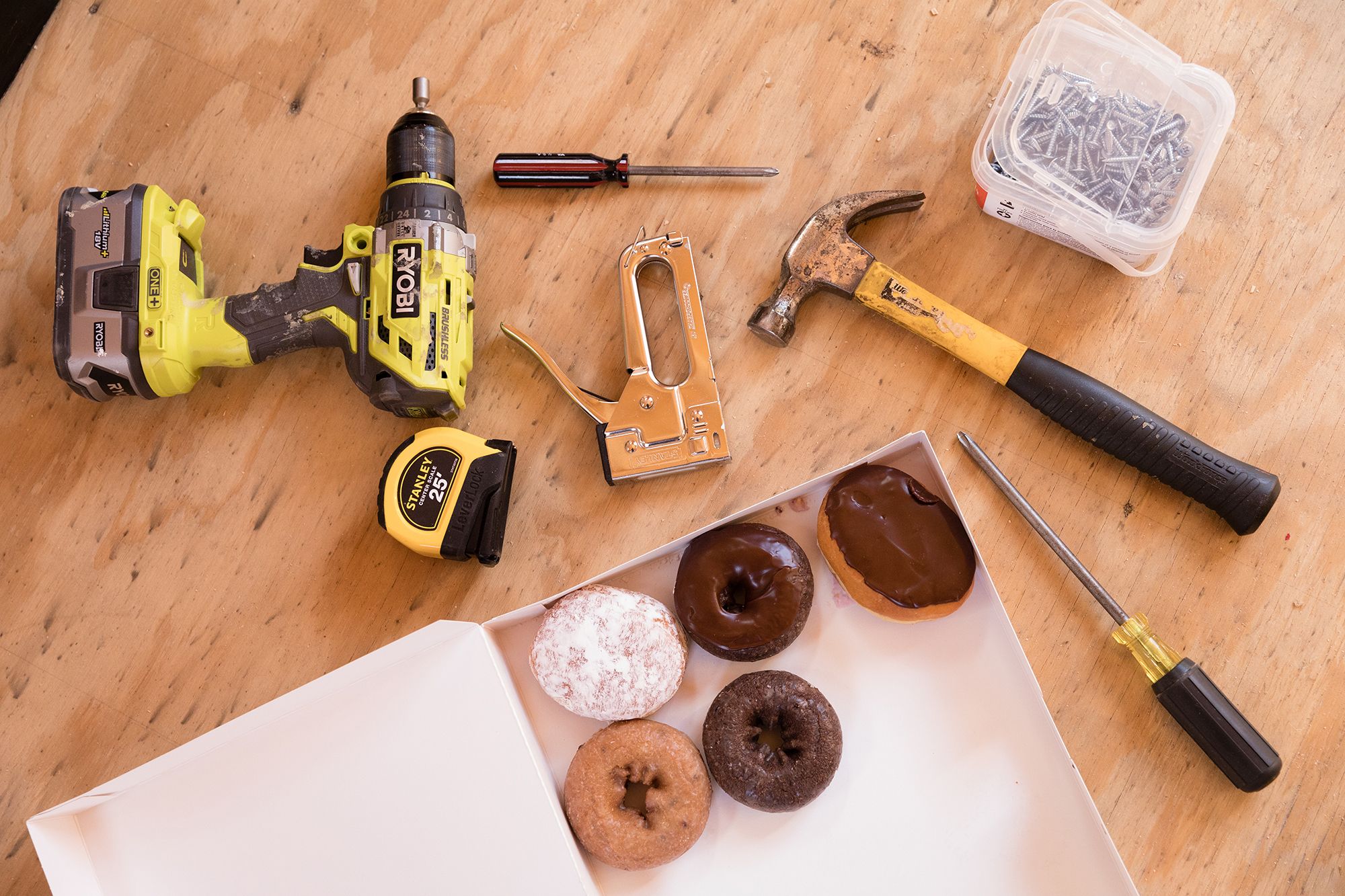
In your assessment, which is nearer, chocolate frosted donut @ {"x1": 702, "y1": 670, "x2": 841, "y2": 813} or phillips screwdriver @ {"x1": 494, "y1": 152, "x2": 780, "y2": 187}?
chocolate frosted donut @ {"x1": 702, "y1": 670, "x2": 841, "y2": 813}

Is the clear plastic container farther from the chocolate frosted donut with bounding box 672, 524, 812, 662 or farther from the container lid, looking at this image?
the chocolate frosted donut with bounding box 672, 524, 812, 662

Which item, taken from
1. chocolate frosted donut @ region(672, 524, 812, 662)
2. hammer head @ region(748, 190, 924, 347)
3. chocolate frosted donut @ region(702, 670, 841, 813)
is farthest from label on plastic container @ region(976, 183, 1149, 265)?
chocolate frosted donut @ region(702, 670, 841, 813)

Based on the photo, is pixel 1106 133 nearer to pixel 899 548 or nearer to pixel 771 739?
pixel 899 548

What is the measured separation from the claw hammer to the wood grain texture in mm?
63

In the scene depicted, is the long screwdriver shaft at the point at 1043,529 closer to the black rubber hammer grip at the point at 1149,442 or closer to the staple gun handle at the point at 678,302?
the black rubber hammer grip at the point at 1149,442

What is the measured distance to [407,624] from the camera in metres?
1.39

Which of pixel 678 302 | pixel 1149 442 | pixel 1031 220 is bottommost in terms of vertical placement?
pixel 678 302

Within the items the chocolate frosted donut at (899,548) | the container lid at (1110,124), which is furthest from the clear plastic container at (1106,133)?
the chocolate frosted donut at (899,548)

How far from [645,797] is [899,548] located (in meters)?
0.54

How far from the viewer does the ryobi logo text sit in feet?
4.23

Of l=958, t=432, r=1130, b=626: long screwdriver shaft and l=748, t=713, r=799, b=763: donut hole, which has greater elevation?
l=958, t=432, r=1130, b=626: long screwdriver shaft

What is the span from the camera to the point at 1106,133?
126 cm

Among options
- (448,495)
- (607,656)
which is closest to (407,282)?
→ (448,495)

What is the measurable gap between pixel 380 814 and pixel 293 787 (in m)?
0.13
